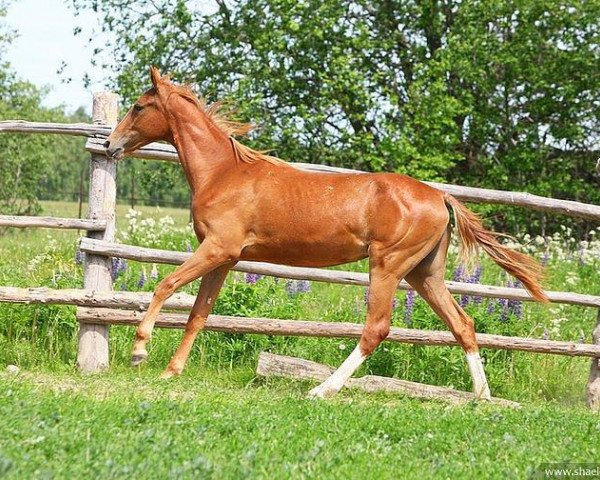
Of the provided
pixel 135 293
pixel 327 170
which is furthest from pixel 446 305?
pixel 135 293

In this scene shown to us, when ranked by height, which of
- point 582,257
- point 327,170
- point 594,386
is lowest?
point 594,386

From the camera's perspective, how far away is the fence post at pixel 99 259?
7.23m

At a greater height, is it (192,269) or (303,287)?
(192,269)

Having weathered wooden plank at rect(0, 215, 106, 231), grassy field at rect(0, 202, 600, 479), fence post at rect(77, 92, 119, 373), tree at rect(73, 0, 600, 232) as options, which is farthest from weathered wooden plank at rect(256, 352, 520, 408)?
tree at rect(73, 0, 600, 232)

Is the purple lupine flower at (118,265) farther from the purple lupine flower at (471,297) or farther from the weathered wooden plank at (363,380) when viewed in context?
the purple lupine flower at (471,297)

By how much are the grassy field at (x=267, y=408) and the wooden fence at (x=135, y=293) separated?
369 millimetres

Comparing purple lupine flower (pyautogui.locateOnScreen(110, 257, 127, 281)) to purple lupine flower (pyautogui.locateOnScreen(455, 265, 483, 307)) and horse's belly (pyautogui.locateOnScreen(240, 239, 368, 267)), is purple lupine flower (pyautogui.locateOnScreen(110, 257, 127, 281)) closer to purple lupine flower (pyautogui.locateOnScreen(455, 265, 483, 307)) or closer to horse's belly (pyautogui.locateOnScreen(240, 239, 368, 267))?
horse's belly (pyautogui.locateOnScreen(240, 239, 368, 267))

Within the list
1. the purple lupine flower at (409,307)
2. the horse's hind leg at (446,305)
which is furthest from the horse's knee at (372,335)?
the purple lupine flower at (409,307)

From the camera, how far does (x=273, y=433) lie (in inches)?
181

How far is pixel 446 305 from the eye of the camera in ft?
21.8

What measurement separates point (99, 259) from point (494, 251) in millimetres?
3221

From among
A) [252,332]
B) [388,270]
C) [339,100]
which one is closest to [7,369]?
[252,332]

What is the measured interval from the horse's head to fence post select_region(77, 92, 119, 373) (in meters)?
0.75

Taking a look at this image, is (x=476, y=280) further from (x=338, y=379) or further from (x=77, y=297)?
(x=77, y=297)
